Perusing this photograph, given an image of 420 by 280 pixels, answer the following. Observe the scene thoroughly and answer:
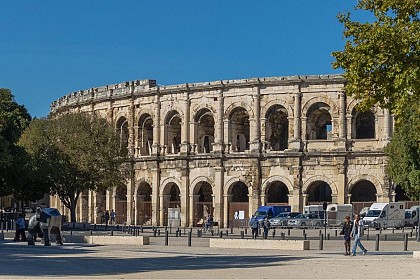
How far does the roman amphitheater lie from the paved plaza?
945 inches

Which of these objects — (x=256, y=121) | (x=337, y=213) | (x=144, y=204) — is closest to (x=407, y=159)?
(x=337, y=213)

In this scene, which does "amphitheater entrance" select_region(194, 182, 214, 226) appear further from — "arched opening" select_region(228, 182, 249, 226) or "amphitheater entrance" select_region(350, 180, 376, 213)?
"amphitheater entrance" select_region(350, 180, 376, 213)

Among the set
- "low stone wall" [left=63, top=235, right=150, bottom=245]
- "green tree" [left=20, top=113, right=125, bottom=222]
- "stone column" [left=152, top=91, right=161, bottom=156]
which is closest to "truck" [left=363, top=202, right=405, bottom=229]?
"green tree" [left=20, top=113, right=125, bottom=222]

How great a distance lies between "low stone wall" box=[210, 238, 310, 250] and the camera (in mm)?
31391

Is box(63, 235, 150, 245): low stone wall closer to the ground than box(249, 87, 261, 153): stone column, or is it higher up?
closer to the ground

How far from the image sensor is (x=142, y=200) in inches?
2534

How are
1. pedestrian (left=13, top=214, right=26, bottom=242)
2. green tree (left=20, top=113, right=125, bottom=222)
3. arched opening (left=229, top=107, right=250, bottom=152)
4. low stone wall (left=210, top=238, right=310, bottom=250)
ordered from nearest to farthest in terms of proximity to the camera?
low stone wall (left=210, top=238, right=310, bottom=250) < pedestrian (left=13, top=214, right=26, bottom=242) < green tree (left=20, top=113, right=125, bottom=222) < arched opening (left=229, top=107, right=250, bottom=152)

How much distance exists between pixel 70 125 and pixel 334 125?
17.0 metres

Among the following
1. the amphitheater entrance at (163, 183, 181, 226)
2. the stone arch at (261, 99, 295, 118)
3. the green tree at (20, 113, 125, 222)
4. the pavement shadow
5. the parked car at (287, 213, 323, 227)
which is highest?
the stone arch at (261, 99, 295, 118)

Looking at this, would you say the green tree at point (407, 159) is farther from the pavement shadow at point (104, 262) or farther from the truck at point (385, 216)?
the pavement shadow at point (104, 262)

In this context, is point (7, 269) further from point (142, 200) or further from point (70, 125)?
point (142, 200)

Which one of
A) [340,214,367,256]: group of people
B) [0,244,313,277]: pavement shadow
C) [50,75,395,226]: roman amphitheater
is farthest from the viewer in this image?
[50,75,395,226]: roman amphitheater

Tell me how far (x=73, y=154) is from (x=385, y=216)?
18.9 meters

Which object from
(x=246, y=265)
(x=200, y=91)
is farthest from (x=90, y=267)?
(x=200, y=91)
